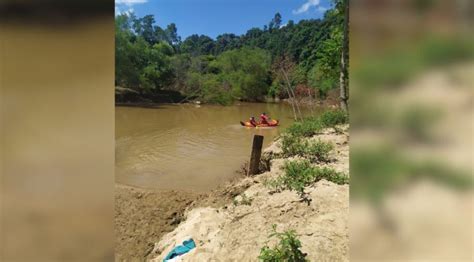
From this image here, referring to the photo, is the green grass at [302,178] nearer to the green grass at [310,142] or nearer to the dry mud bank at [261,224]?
the dry mud bank at [261,224]

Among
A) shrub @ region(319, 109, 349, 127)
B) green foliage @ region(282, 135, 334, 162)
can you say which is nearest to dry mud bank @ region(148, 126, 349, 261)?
green foliage @ region(282, 135, 334, 162)

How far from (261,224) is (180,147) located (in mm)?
6727

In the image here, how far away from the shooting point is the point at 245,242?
9.43ft

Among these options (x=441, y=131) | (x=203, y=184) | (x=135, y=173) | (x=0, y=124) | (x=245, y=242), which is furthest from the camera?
(x=135, y=173)

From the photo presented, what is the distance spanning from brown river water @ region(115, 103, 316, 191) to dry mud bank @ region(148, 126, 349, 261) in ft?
3.85

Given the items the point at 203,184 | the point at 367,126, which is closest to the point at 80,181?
the point at 367,126

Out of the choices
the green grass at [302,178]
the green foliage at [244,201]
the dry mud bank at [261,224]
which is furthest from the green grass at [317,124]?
the green foliage at [244,201]

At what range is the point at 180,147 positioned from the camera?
9625 millimetres

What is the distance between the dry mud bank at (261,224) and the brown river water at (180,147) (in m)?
1.17

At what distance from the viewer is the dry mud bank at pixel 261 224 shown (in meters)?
2.57

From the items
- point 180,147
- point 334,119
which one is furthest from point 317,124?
point 180,147

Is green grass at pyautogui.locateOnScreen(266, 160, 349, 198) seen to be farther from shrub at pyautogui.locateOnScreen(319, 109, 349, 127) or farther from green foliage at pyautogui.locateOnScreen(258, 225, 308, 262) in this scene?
shrub at pyautogui.locateOnScreen(319, 109, 349, 127)

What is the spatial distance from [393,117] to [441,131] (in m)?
0.05

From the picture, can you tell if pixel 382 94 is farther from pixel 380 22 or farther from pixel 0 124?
pixel 0 124
